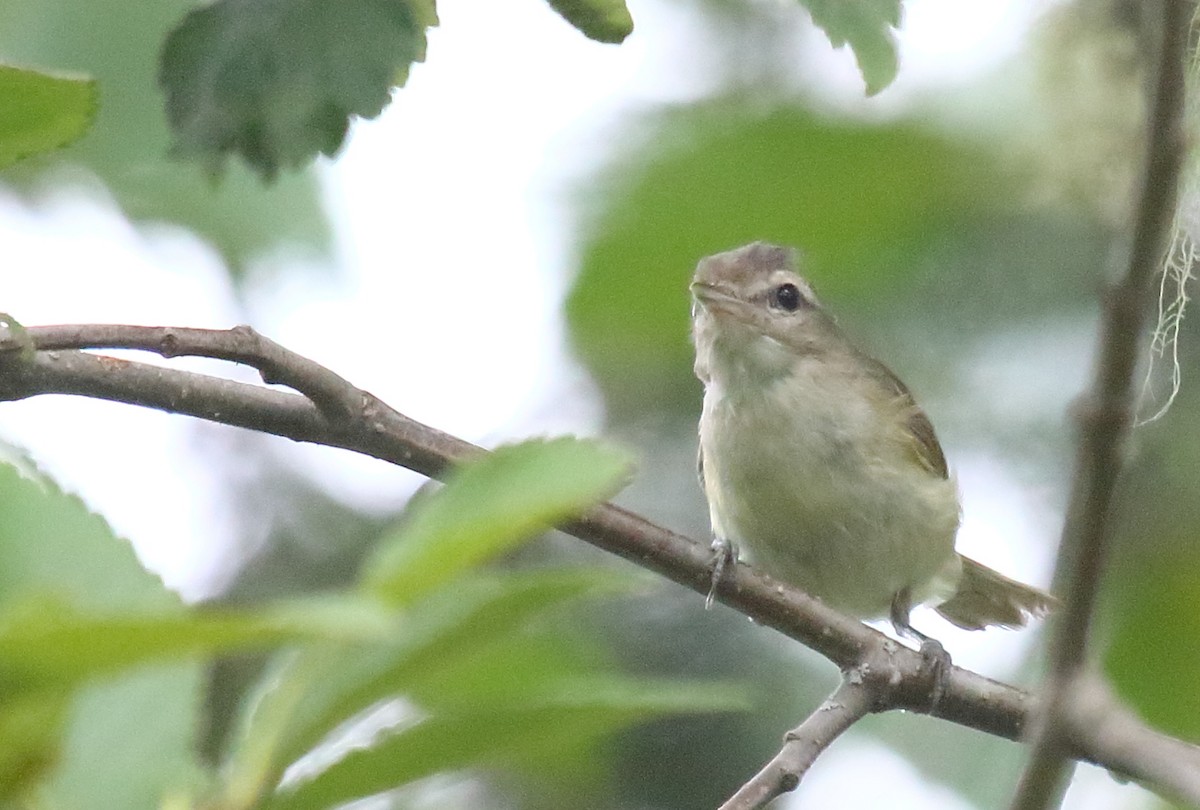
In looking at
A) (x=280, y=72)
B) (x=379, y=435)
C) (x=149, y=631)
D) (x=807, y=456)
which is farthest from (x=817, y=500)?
(x=149, y=631)

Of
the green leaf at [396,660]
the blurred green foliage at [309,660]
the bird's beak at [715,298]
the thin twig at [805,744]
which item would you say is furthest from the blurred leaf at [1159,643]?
the green leaf at [396,660]

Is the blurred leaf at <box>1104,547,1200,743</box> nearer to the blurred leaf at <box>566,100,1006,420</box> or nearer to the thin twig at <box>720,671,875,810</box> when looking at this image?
the thin twig at <box>720,671,875,810</box>

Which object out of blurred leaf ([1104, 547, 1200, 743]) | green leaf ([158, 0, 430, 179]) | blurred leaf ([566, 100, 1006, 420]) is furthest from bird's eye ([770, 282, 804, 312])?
green leaf ([158, 0, 430, 179])

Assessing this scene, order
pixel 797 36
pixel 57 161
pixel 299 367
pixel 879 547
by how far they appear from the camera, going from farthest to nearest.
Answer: pixel 797 36 → pixel 879 547 → pixel 57 161 → pixel 299 367

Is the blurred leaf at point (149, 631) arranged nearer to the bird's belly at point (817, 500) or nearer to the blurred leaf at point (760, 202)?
the blurred leaf at point (760, 202)

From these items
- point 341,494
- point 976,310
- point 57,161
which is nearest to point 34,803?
point 57,161

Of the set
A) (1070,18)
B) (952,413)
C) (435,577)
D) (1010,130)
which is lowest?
(435,577)

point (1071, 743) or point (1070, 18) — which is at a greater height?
point (1070, 18)

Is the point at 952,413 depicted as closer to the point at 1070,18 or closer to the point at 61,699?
the point at 1070,18
